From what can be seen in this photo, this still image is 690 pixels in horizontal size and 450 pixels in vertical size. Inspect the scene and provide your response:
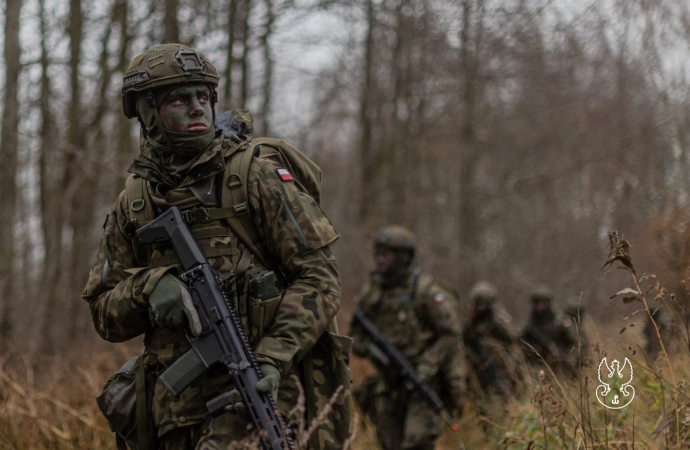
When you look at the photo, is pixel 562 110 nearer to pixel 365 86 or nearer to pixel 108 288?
pixel 365 86

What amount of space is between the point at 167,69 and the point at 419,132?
45.4 ft

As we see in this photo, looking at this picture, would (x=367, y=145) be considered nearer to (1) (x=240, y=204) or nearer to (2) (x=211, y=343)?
(1) (x=240, y=204)

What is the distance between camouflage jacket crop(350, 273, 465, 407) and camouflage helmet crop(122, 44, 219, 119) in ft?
14.0

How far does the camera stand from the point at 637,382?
4.45 metres

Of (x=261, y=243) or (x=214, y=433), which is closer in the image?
(x=214, y=433)

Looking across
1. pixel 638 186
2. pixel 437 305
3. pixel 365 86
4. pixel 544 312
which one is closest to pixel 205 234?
pixel 437 305

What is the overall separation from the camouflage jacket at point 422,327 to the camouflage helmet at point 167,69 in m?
4.26

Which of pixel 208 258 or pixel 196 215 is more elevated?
pixel 196 215

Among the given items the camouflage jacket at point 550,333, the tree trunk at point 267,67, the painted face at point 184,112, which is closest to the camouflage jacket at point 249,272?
the painted face at point 184,112

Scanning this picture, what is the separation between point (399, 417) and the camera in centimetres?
714

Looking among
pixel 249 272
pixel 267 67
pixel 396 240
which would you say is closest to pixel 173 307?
pixel 249 272

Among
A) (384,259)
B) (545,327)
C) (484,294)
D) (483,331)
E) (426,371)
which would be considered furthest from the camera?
(545,327)

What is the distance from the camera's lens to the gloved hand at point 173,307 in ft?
9.55

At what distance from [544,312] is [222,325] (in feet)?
24.8
